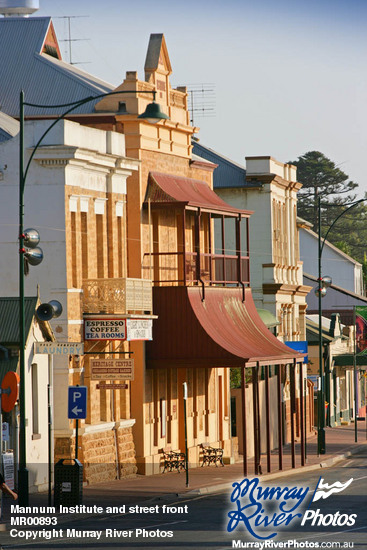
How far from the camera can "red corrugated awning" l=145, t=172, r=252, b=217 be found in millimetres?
39438

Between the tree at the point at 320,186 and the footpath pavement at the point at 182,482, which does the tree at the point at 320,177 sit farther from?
the footpath pavement at the point at 182,482

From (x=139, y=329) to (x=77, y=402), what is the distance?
24.6 ft

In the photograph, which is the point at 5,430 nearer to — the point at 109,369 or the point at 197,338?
the point at 109,369

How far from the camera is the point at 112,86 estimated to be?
44156mm

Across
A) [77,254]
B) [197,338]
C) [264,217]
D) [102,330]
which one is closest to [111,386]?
[102,330]

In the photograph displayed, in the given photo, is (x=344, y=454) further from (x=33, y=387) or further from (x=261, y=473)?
(x=33, y=387)

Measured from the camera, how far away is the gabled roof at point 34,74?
1622 inches

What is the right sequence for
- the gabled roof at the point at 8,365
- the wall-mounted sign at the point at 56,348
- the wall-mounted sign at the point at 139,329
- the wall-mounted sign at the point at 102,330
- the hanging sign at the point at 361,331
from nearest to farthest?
the gabled roof at the point at 8,365 → the wall-mounted sign at the point at 56,348 → the wall-mounted sign at the point at 102,330 → the wall-mounted sign at the point at 139,329 → the hanging sign at the point at 361,331

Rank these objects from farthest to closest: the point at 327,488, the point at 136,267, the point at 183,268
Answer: the point at 183,268
the point at 136,267
the point at 327,488

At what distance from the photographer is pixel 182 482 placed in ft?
118

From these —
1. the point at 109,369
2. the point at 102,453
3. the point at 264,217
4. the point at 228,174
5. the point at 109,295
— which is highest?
the point at 228,174

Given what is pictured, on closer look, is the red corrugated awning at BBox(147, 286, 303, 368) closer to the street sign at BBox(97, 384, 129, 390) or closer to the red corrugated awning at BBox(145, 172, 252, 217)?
the red corrugated awning at BBox(145, 172, 252, 217)

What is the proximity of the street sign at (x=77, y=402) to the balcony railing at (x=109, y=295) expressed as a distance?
610cm

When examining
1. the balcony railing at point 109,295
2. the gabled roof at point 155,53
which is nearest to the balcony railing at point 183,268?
the balcony railing at point 109,295
